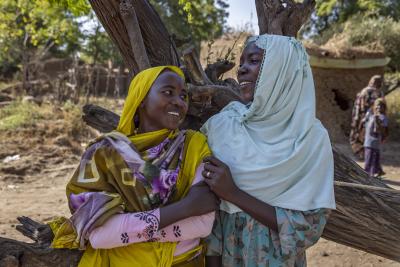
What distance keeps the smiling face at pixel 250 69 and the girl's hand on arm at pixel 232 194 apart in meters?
0.32

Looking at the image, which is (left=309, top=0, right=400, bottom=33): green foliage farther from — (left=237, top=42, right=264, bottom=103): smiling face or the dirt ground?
(left=237, top=42, right=264, bottom=103): smiling face

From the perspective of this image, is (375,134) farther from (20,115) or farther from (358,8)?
(358,8)

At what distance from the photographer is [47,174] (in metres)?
8.22

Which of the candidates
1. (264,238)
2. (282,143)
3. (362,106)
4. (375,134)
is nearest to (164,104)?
(282,143)

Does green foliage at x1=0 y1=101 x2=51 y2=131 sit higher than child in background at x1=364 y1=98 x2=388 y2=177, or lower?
lower

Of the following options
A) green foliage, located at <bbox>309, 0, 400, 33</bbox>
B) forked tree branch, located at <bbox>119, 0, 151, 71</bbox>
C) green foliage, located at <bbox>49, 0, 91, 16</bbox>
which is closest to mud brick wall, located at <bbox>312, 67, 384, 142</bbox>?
green foliage, located at <bbox>309, 0, 400, 33</bbox>

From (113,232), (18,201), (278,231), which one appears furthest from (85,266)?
(18,201)

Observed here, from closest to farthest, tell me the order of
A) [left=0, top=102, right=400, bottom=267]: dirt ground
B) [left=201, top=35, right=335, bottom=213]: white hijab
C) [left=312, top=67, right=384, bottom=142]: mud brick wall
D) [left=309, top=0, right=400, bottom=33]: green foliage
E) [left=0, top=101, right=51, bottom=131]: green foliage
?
[left=201, top=35, right=335, bottom=213]: white hijab < [left=0, top=102, right=400, bottom=267]: dirt ground < [left=0, top=101, right=51, bottom=131]: green foliage < [left=312, top=67, right=384, bottom=142]: mud brick wall < [left=309, top=0, right=400, bottom=33]: green foliage

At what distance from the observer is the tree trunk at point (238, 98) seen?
2.39m

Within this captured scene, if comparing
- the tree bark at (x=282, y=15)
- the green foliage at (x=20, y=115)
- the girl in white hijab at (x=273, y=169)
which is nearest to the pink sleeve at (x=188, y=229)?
the girl in white hijab at (x=273, y=169)

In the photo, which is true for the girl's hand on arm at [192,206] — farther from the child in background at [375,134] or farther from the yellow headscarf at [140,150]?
the child in background at [375,134]

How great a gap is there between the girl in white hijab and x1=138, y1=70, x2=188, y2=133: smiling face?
21 centimetres

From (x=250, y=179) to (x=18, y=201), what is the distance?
19.1 ft

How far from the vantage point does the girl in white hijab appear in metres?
1.67
